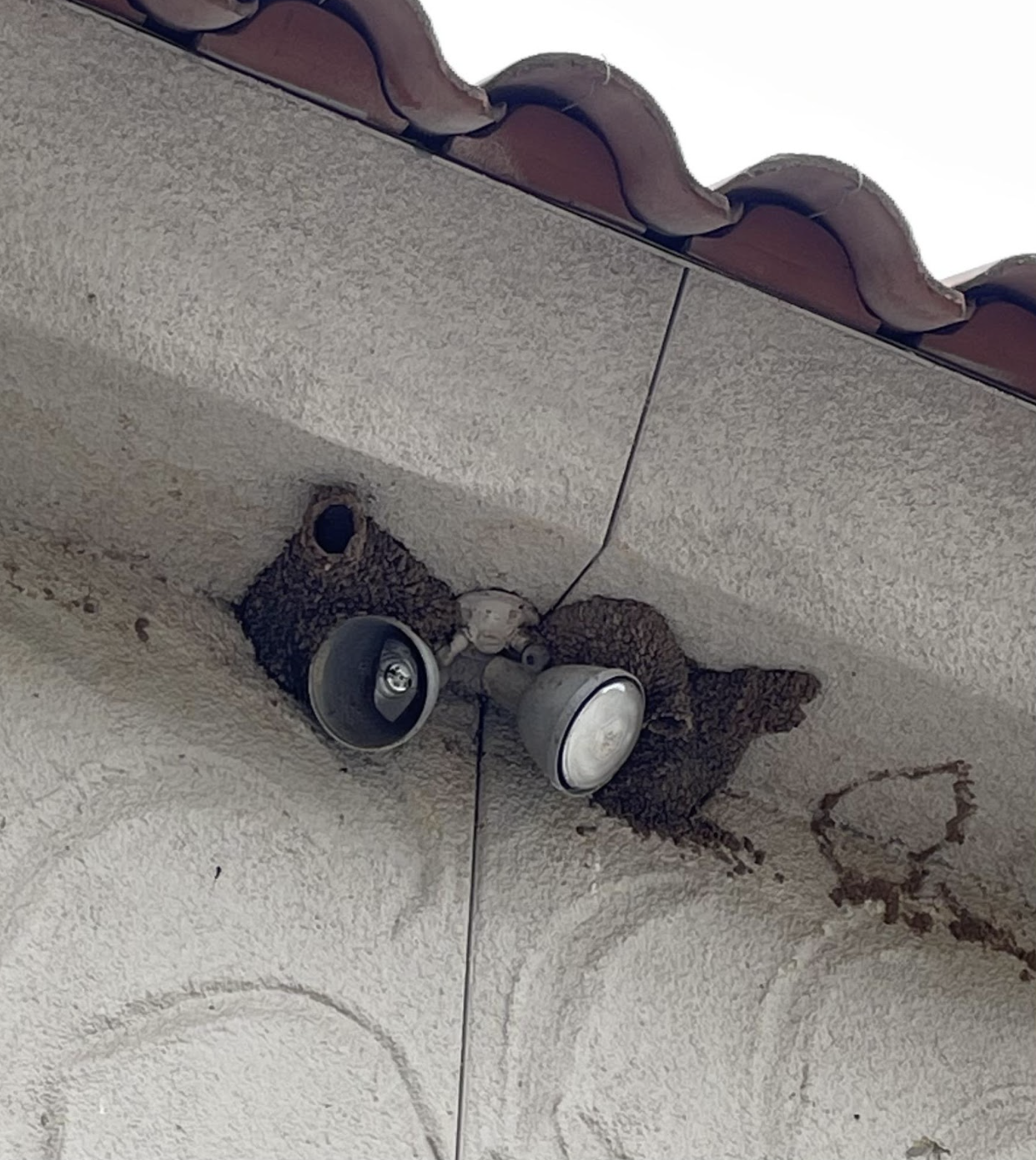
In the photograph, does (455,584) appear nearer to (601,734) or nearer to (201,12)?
(601,734)

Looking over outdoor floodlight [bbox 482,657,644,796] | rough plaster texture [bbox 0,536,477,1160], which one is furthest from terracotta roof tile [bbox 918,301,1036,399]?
rough plaster texture [bbox 0,536,477,1160]

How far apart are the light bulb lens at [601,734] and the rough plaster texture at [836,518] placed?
6.0 inches

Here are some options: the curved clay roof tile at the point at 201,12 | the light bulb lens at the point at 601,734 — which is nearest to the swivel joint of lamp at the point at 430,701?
the light bulb lens at the point at 601,734

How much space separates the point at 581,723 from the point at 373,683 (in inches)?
10.9

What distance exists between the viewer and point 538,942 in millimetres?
2320

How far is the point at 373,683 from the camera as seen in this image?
2.33 metres

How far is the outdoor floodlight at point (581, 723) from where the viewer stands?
7.40ft

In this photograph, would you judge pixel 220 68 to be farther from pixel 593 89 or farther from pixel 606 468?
pixel 606 468

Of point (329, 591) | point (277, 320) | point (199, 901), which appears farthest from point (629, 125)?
point (199, 901)

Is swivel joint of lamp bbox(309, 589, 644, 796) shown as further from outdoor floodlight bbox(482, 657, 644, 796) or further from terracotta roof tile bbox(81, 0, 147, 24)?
terracotta roof tile bbox(81, 0, 147, 24)

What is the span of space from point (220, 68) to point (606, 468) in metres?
0.66

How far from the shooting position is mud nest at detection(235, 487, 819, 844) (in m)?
2.34

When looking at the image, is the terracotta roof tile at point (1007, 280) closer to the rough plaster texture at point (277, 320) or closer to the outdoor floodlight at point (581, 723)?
the rough plaster texture at point (277, 320)

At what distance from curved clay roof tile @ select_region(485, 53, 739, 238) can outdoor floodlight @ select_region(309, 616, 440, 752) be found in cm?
61
